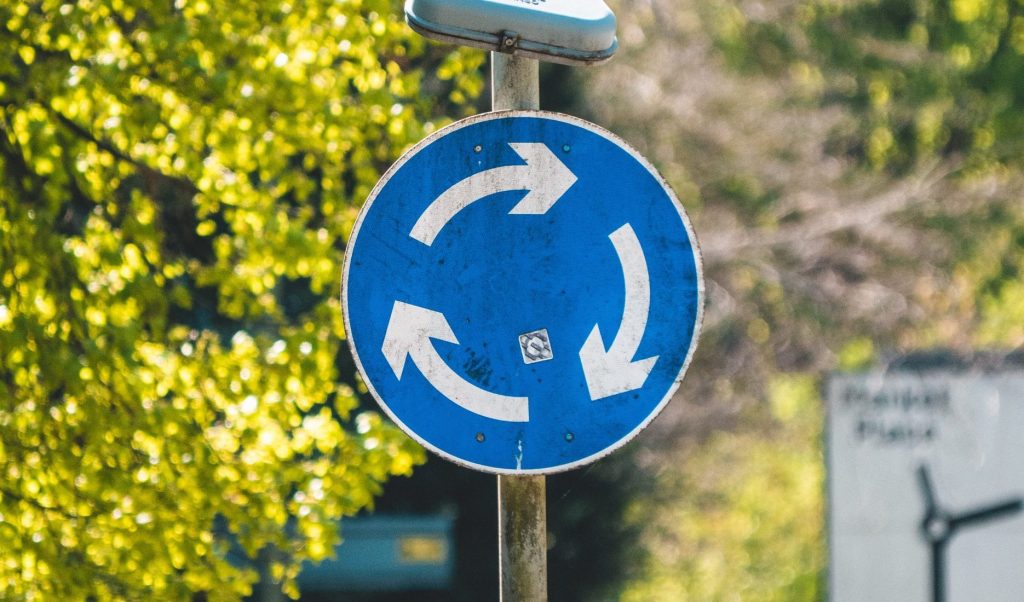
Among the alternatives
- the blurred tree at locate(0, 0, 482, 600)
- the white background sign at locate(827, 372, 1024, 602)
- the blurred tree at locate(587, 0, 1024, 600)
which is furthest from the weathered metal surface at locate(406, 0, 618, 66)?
the blurred tree at locate(587, 0, 1024, 600)

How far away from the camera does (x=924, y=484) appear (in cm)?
710

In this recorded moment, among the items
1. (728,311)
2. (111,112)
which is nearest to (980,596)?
(111,112)

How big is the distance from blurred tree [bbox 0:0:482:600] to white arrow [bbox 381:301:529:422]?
72.0 inches

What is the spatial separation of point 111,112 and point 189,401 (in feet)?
3.46

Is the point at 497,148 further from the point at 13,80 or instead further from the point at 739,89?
the point at 739,89

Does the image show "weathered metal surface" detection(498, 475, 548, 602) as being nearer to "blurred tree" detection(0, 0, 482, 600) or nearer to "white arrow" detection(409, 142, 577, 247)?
"white arrow" detection(409, 142, 577, 247)

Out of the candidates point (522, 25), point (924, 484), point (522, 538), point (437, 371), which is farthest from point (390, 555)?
point (522, 25)

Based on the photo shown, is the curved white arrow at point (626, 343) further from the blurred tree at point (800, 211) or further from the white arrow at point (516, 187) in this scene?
the blurred tree at point (800, 211)

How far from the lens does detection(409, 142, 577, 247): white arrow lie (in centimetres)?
283

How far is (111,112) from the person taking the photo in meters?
4.80

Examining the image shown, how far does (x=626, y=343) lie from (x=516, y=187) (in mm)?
397

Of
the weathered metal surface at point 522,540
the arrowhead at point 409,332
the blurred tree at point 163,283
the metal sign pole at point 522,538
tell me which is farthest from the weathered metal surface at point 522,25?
the blurred tree at point 163,283

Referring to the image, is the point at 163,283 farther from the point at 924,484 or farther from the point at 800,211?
the point at 800,211

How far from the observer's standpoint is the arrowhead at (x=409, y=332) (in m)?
2.79
